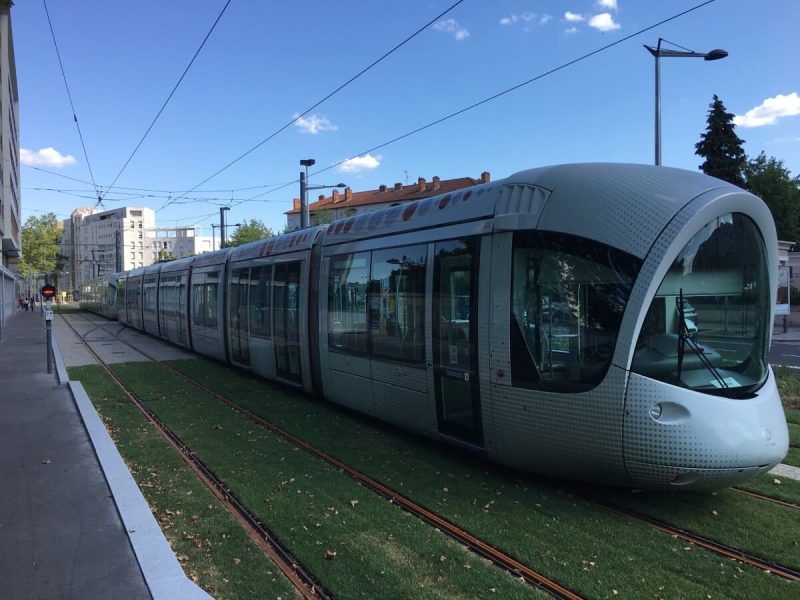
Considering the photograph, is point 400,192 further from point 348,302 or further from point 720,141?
point 348,302

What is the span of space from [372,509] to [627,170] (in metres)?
3.93

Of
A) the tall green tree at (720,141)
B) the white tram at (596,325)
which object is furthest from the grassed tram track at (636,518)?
the tall green tree at (720,141)

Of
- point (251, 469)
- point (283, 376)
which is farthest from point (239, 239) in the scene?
point (251, 469)

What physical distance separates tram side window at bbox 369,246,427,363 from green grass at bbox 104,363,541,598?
65.7 inches

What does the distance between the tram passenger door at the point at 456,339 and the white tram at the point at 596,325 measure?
19 mm

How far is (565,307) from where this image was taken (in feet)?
16.9

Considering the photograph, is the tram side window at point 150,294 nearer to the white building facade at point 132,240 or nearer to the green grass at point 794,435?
the green grass at point 794,435

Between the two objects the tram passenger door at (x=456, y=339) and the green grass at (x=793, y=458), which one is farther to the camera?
the green grass at (x=793, y=458)

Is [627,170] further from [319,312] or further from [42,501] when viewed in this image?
[42,501]

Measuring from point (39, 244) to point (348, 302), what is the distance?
80901mm

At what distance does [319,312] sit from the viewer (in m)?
9.30

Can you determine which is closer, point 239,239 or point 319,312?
point 319,312

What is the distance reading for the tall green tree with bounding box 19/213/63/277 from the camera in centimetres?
A: 7456

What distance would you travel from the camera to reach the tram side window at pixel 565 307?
4863 mm
